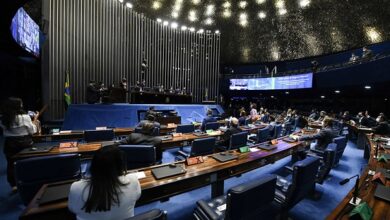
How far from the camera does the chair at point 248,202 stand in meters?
1.28

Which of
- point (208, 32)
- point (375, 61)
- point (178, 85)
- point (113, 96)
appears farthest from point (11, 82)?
point (375, 61)

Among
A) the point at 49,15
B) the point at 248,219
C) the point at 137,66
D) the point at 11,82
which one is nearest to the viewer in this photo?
the point at 248,219

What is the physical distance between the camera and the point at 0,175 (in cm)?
348

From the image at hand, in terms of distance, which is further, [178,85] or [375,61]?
[178,85]

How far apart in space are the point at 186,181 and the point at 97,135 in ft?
9.05

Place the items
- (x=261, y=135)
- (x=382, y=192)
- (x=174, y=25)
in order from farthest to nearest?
(x=174, y=25) → (x=261, y=135) → (x=382, y=192)

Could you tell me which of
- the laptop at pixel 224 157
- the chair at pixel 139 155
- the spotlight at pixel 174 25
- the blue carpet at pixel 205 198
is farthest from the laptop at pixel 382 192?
the spotlight at pixel 174 25

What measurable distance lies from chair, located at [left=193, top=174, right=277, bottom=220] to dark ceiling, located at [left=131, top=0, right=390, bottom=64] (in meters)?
13.7

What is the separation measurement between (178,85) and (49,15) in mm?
8319

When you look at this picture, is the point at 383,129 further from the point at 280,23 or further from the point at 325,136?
the point at 280,23

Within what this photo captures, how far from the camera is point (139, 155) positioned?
2535 mm

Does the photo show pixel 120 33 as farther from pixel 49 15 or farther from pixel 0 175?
pixel 0 175

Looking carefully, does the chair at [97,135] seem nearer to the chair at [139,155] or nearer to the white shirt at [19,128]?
the white shirt at [19,128]

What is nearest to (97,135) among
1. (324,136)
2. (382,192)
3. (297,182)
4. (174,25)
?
(297,182)
